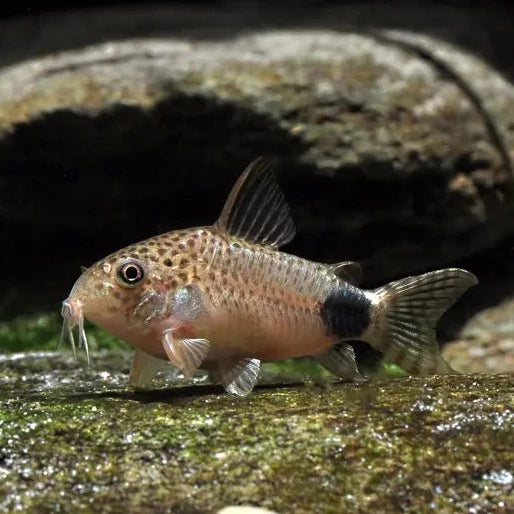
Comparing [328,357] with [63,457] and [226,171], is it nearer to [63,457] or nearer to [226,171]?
[63,457]

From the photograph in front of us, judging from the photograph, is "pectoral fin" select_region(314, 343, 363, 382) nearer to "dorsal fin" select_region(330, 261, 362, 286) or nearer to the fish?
the fish

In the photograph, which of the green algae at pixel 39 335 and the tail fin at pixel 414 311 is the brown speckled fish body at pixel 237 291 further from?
the green algae at pixel 39 335

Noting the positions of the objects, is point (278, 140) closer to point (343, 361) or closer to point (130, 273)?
point (343, 361)

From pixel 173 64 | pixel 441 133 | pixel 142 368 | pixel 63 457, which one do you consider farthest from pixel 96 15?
pixel 63 457

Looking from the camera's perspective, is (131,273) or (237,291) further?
(237,291)

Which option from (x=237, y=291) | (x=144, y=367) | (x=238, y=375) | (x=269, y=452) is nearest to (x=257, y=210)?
(x=237, y=291)

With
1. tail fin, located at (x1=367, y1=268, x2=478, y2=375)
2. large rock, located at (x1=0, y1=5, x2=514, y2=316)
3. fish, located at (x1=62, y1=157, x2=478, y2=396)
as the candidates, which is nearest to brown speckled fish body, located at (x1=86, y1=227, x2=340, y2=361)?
fish, located at (x1=62, y1=157, x2=478, y2=396)

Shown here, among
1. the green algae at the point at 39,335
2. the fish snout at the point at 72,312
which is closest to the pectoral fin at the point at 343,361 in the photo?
the fish snout at the point at 72,312
